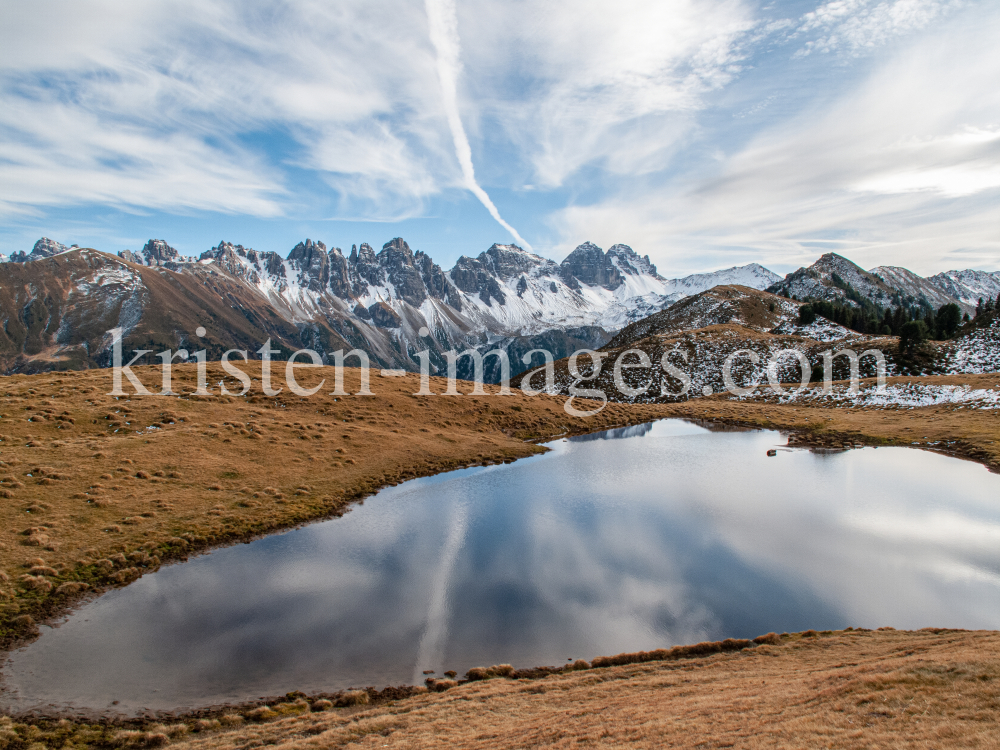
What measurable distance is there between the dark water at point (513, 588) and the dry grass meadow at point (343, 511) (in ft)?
6.05

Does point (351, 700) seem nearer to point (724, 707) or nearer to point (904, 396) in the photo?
point (724, 707)

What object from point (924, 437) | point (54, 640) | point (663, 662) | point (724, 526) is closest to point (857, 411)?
point (924, 437)

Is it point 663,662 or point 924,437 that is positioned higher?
point 924,437

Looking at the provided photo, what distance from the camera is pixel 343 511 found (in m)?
35.1

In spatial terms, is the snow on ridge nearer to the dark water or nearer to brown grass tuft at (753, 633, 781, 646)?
the dark water

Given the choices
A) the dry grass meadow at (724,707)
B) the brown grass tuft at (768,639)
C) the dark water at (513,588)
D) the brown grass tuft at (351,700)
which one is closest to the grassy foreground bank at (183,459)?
the dark water at (513,588)

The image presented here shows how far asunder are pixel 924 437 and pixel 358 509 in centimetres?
6420

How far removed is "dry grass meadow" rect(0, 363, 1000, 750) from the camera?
12.4 metres

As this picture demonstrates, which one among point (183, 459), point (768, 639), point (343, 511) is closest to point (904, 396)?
point (768, 639)

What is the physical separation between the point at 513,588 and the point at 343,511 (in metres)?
16.9

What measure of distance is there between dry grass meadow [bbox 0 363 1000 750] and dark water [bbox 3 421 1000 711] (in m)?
1.85

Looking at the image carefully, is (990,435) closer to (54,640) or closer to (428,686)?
(428,686)

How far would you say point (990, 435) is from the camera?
52.1m

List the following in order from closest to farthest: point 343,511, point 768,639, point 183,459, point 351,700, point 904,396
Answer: point 351,700 → point 768,639 → point 343,511 → point 183,459 → point 904,396
